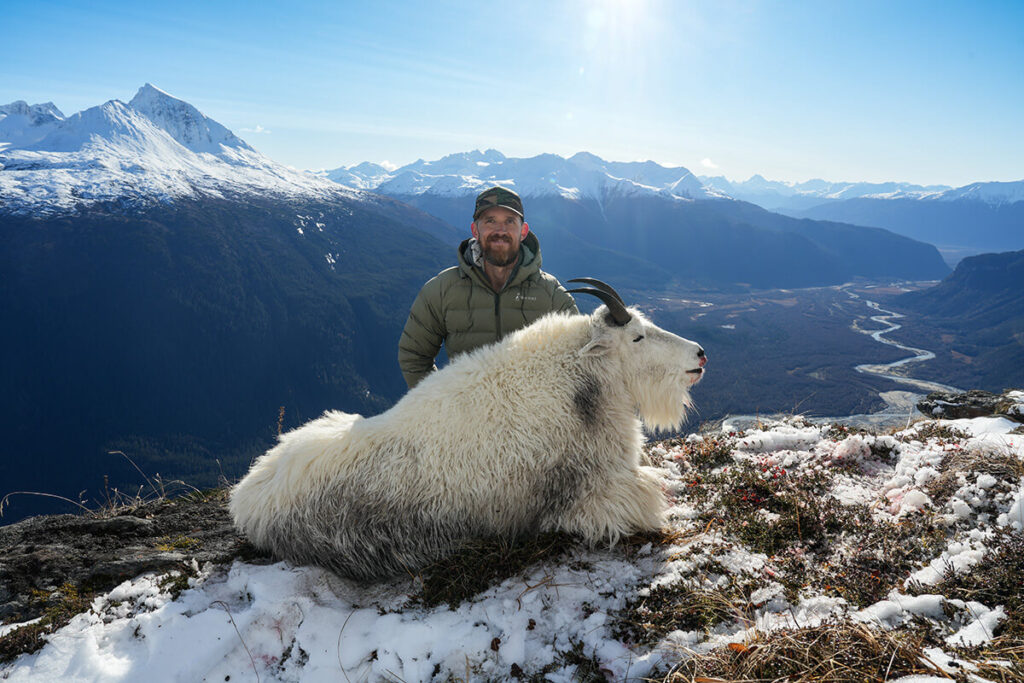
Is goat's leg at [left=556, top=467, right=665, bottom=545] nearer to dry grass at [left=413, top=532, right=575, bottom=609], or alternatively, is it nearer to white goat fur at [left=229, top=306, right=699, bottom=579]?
white goat fur at [left=229, top=306, right=699, bottom=579]

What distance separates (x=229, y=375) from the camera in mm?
139375

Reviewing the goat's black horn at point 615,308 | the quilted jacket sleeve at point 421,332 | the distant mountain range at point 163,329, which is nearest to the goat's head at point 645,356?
the goat's black horn at point 615,308

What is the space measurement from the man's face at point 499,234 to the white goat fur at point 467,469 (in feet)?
5.41

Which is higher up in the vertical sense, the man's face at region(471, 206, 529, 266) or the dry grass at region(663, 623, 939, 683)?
the man's face at region(471, 206, 529, 266)

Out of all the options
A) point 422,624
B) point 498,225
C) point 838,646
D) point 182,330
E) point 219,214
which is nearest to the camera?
point 838,646

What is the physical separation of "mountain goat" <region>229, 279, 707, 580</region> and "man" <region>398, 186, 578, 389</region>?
4.82ft

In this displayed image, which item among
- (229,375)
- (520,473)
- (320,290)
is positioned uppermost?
(520,473)

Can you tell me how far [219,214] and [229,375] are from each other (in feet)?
296

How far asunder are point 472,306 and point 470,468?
102 inches

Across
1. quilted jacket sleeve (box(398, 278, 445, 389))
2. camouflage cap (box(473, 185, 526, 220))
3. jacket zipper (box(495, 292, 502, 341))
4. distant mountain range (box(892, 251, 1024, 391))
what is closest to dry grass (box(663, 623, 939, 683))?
jacket zipper (box(495, 292, 502, 341))

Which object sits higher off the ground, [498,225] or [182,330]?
[498,225]

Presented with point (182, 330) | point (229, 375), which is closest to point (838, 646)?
point (229, 375)

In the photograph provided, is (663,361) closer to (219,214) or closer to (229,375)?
(229,375)

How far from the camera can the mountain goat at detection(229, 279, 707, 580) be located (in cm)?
379
